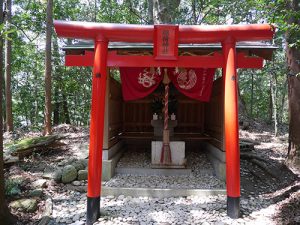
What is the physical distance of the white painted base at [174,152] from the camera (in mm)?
6816

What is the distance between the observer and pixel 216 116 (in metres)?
7.32

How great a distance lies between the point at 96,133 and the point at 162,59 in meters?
1.74

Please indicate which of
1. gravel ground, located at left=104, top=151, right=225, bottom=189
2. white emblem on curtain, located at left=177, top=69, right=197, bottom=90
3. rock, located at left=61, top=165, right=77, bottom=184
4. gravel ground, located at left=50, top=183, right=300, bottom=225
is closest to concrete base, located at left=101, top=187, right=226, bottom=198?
gravel ground, located at left=50, top=183, right=300, bottom=225

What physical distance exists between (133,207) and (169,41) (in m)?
3.08

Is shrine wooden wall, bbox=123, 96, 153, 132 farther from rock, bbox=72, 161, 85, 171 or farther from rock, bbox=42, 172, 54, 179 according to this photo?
rock, bbox=42, 172, 54, 179

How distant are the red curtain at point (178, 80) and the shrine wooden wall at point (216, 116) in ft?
1.12

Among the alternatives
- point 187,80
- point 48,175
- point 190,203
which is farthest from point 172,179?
point 48,175

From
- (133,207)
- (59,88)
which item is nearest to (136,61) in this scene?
(133,207)

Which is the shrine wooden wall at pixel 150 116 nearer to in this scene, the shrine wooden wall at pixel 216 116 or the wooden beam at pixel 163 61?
the shrine wooden wall at pixel 216 116

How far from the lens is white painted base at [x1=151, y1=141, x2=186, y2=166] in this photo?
6816mm

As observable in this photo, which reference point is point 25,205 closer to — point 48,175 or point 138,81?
point 48,175

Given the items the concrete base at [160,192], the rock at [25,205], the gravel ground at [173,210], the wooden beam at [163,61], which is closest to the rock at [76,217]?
the gravel ground at [173,210]

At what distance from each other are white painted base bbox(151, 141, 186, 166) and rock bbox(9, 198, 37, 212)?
308 centimetres

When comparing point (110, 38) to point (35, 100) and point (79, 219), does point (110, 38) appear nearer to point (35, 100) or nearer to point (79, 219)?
point (79, 219)
